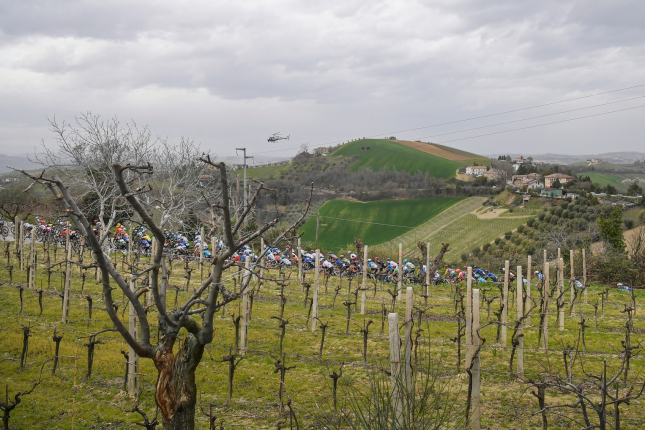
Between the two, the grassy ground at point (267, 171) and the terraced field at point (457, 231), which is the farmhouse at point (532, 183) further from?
the grassy ground at point (267, 171)

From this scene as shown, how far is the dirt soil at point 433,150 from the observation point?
3165 inches

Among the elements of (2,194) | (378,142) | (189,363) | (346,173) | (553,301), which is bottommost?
(553,301)

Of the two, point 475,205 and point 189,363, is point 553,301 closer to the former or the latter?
point 189,363

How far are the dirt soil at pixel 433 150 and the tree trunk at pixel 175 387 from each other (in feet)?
258

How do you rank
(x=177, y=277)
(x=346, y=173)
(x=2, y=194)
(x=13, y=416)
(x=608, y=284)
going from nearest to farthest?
(x=13, y=416), (x=177, y=277), (x=608, y=284), (x=2, y=194), (x=346, y=173)

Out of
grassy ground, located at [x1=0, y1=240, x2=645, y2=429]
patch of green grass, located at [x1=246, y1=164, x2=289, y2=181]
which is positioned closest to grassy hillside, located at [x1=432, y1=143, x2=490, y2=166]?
patch of green grass, located at [x1=246, y1=164, x2=289, y2=181]

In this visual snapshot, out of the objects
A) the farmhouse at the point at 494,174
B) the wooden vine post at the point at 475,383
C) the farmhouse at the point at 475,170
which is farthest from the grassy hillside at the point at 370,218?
the wooden vine post at the point at 475,383

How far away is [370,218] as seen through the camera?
2160 inches

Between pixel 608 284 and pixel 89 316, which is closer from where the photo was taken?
pixel 89 316

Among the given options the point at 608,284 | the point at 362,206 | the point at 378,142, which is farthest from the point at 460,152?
the point at 608,284

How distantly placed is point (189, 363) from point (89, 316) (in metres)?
7.76

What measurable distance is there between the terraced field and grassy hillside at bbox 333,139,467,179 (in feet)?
60.7

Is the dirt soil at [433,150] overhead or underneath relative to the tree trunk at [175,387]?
overhead

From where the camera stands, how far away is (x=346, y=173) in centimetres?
7650
